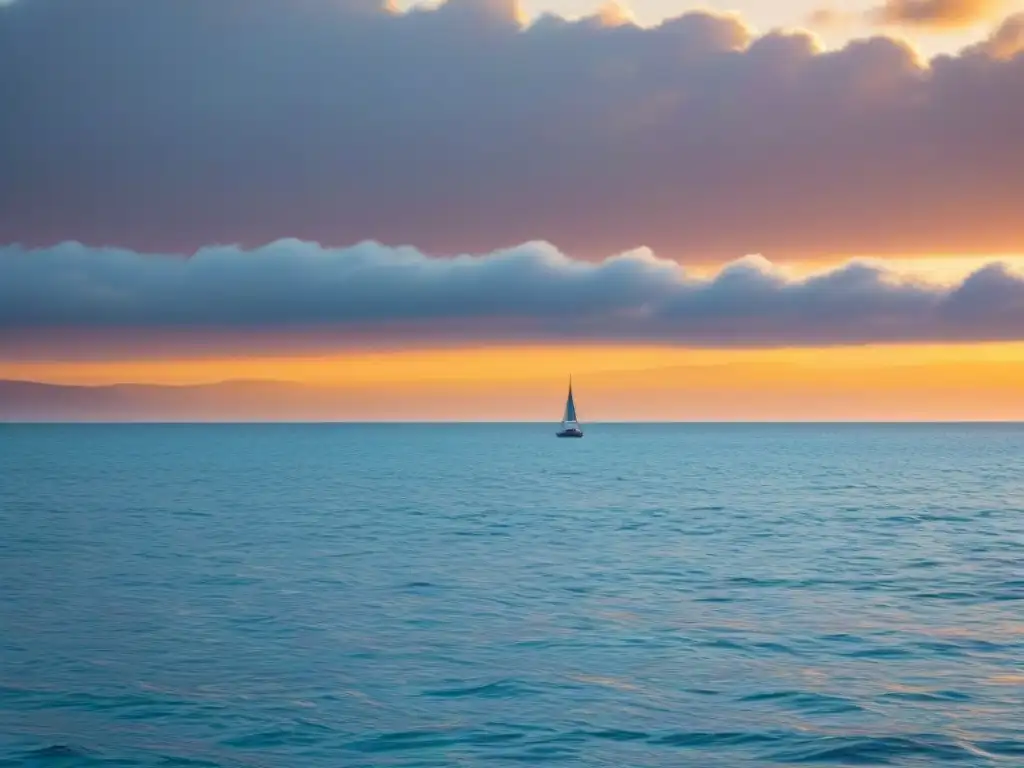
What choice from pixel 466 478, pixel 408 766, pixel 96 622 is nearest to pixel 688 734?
pixel 408 766

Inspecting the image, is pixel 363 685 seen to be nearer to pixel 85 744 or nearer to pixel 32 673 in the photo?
pixel 85 744

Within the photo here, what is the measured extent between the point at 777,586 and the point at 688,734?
65.0 feet

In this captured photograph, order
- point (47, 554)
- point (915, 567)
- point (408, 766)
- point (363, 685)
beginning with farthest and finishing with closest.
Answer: point (47, 554) < point (915, 567) < point (363, 685) < point (408, 766)

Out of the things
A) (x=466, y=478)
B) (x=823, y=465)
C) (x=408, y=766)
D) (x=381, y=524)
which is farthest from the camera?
(x=823, y=465)

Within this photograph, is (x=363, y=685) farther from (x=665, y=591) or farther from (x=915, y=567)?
(x=915, y=567)

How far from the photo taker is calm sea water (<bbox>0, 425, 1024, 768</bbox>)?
20.0m

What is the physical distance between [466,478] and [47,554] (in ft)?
257

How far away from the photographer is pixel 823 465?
161250 millimetres

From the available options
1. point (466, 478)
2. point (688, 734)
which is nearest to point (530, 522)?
point (688, 734)

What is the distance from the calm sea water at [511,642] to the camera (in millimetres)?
19969

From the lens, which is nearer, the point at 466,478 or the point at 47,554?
the point at 47,554

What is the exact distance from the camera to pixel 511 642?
28.8m

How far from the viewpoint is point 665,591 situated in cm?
3772

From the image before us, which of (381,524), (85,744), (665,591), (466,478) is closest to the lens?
(85,744)
